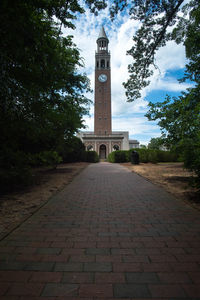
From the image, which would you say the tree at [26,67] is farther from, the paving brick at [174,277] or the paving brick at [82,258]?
the paving brick at [174,277]

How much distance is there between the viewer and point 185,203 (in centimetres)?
394

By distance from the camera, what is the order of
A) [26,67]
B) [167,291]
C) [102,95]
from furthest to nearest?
1. [102,95]
2. [26,67]
3. [167,291]

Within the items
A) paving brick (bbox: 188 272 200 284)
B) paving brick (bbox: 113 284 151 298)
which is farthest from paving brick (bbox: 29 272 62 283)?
paving brick (bbox: 188 272 200 284)

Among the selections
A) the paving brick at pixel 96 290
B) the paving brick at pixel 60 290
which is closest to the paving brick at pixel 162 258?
the paving brick at pixel 96 290

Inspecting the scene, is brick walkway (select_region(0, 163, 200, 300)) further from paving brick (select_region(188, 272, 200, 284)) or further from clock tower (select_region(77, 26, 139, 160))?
clock tower (select_region(77, 26, 139, 160))

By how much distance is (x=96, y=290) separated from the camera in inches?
56.0

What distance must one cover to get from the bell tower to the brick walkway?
47.4m

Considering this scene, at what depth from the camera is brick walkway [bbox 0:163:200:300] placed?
1.42m

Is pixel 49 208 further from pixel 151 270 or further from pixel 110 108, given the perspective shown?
pixel 110 108

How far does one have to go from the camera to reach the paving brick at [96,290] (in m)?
1.37

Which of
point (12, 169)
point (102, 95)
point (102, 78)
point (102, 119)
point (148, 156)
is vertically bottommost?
point (12, 169)

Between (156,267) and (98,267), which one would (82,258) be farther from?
(156,267)

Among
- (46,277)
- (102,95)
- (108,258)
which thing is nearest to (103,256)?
(108,258)

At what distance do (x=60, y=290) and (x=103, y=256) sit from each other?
643 millimetres
